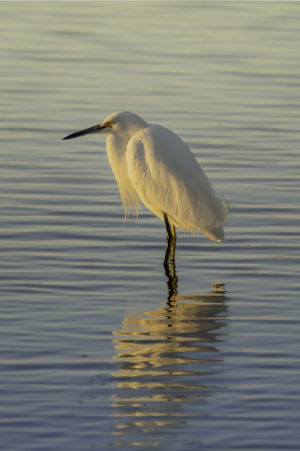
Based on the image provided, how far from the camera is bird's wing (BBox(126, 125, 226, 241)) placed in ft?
29.8

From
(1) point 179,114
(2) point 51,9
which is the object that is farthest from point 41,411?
(2) point 51,9

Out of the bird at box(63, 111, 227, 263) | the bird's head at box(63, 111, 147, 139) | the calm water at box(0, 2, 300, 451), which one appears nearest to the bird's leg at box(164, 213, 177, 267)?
Answer: the bird at box(63, 111, 227, 263)

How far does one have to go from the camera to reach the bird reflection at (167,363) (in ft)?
19.2

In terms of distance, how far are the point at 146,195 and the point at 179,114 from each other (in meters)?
5.30

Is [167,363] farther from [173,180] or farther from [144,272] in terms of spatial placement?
[173,180]

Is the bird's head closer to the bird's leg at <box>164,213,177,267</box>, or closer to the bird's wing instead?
the bird's wing

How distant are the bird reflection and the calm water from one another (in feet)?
0.05

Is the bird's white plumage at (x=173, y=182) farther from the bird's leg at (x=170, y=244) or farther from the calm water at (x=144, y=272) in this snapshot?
the calm water at (x=144, y=272)

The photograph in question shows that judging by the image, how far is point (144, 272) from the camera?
28.8 ft

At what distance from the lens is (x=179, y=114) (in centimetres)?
1441

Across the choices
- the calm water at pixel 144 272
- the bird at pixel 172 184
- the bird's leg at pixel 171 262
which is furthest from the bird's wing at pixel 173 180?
the calm water at pixel 144 272

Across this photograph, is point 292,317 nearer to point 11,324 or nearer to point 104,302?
point 104,302

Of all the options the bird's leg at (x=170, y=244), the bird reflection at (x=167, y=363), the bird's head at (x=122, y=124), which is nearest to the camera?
the bird reflection at (x=167, y=363)

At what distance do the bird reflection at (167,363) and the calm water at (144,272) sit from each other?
1 centimetres
